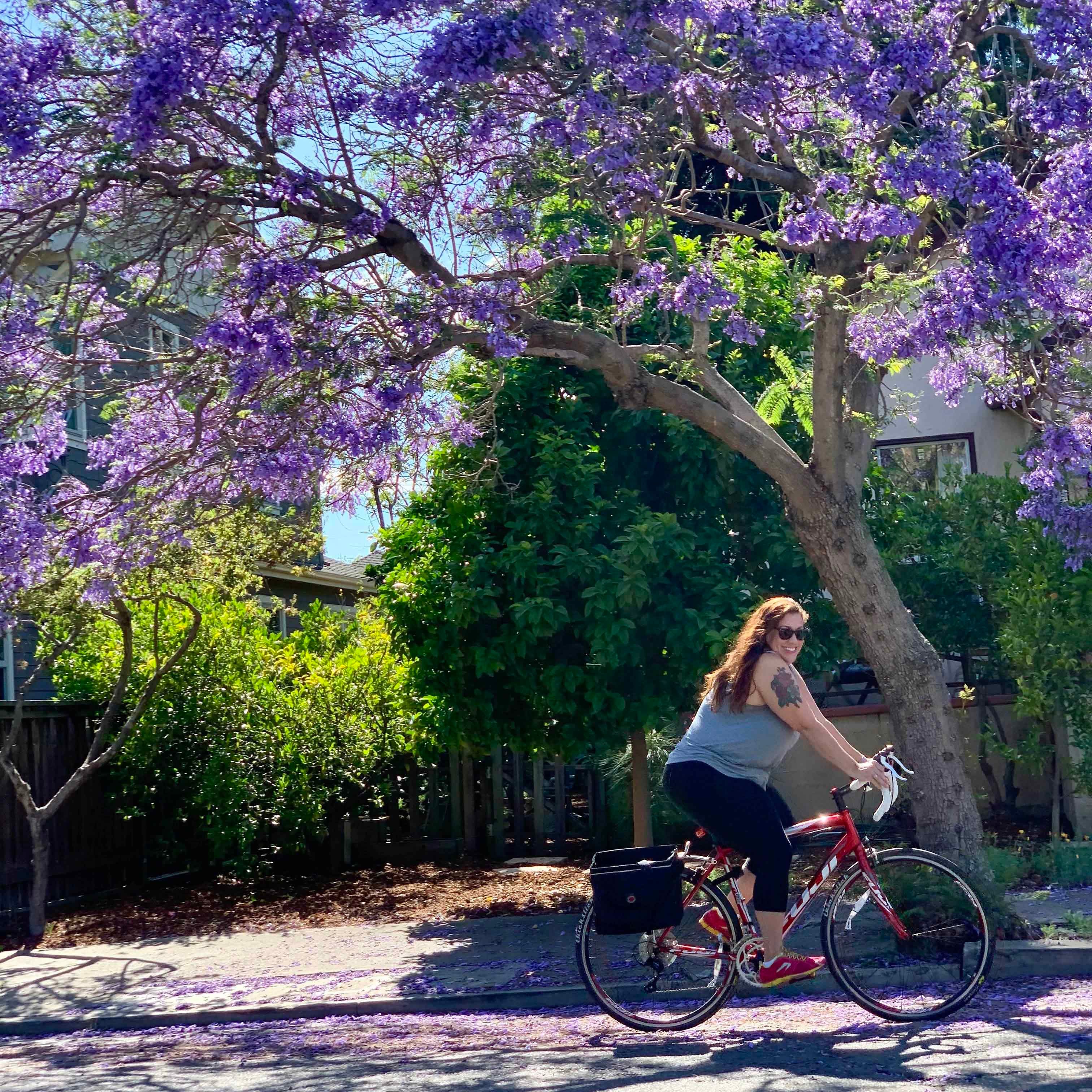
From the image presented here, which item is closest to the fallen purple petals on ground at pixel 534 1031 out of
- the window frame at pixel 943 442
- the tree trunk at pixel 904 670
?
the tree trunk at pixel 904 670

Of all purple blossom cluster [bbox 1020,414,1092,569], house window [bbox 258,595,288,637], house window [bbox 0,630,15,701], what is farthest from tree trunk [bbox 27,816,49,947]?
house window [bbox 258,595,288,637]

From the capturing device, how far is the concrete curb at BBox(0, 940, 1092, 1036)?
7215mm

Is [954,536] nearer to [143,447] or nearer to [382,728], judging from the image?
[382,728]

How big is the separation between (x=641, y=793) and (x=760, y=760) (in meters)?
4.23

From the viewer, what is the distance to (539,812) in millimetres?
13133

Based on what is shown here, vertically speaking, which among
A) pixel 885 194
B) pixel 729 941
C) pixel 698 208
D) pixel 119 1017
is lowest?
→ pixel 119 1017

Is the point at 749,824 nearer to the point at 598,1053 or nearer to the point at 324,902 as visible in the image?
the point at 598,1053

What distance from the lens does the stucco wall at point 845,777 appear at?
12531mm

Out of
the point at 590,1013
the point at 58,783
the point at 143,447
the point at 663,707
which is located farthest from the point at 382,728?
the point at 590,1013

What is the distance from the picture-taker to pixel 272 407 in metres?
8.08

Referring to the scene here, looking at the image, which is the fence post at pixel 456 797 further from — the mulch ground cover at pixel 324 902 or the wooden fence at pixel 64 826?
the wooden fence at pixel 64 826

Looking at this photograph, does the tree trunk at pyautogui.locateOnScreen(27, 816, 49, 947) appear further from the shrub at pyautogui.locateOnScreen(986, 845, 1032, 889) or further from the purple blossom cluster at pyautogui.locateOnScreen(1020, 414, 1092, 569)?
the purple blossom cluster at pyautogui.locateOnScreen(1020, 414, 1092, 569)

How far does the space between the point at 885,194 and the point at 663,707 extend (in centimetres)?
380

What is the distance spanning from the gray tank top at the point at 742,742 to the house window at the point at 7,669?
1091 cm
